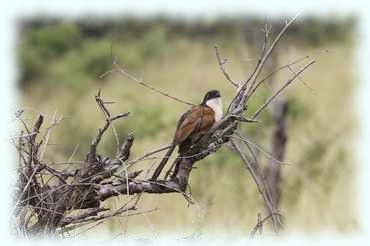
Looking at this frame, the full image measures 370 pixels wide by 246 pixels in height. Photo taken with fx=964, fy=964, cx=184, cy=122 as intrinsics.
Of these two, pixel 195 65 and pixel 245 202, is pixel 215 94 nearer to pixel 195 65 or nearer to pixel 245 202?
pixel 245 202

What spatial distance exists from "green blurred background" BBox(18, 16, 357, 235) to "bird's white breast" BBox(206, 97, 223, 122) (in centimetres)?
24

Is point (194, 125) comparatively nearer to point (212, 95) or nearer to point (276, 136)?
point (212, 95)

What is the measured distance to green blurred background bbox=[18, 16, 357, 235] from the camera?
21.0 feet

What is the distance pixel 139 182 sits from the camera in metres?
3.44

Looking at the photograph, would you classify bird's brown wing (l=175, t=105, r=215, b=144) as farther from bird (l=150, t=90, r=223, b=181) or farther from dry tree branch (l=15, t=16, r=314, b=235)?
dry tree branch (l=15, t=16, r=314, b=235)

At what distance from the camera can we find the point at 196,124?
152 inches

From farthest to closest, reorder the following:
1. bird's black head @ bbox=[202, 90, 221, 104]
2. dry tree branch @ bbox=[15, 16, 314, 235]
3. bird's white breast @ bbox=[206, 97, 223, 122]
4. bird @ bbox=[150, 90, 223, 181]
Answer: bird's black head @ bbox=[202, 90, 221, 104]
bird's white breast @ bbox=[206, 97, 223, 122]
bird @ bbox=[150, 90, 223, 181]
dry tree branch @ bbox=[15, 16, 314, 235]

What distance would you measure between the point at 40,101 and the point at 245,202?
6534 millimetres

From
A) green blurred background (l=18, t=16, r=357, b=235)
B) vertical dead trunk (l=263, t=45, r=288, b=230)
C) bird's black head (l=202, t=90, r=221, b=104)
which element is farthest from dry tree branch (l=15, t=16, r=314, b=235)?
vertical dead trunk (l=263, t=45, r=288, b=230)

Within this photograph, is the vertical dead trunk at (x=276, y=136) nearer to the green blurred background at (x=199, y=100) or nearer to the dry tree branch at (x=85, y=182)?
the green blurred background at (x=199, y=100)

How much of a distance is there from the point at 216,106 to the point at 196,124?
309 millimetres

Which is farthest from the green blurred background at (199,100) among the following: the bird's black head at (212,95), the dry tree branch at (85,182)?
the bird's black head at (212,95)

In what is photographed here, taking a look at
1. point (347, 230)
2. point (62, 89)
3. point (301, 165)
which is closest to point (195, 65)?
point (62, 89)

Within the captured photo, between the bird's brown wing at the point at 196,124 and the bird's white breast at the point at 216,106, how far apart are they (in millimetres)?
23
